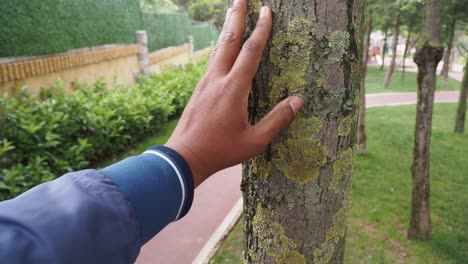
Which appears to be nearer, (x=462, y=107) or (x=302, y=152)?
(x=302, y=152)

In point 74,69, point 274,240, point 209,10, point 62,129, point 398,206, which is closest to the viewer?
point 274,240

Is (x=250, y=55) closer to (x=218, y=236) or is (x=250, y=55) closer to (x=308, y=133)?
(x=308, y=133)

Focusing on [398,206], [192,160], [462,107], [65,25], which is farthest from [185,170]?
[462,107]

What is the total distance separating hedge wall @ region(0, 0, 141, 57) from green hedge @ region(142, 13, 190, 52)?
2105mm

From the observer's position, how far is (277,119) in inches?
44.1

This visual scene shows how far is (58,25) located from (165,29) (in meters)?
7.70

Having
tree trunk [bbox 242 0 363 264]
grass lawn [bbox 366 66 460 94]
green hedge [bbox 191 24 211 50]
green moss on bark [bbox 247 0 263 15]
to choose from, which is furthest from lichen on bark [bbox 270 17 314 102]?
green hedge [bbox 191 24 211 50]

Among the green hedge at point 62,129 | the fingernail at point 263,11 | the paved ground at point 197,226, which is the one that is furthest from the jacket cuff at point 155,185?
the green hedge at point 62,129

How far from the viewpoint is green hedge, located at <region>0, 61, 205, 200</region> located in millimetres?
4996

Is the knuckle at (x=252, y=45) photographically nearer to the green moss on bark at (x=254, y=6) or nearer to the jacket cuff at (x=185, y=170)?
the green moss on bark at (x=254, y=6)

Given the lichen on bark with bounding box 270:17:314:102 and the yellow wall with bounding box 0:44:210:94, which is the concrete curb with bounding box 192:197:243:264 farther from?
the yellow wall with bounding box 0:44:210:94

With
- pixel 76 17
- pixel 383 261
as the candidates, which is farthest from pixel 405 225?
pixel 76 17

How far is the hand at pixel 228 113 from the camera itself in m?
1.04

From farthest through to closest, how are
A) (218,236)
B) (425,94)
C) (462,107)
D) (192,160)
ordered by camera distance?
(462,107) → (218,236) → (425,94) → (192,160)
